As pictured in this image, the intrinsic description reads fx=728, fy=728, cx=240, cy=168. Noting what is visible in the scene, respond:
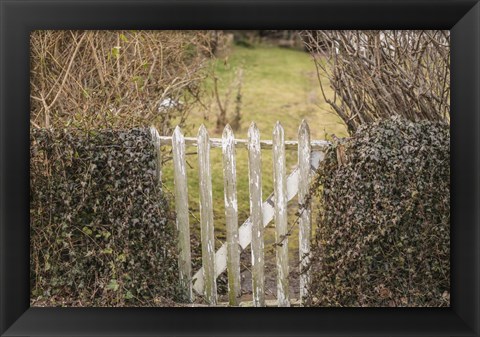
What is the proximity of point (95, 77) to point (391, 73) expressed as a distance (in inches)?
87.9

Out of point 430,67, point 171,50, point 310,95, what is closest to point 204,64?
point 171,50

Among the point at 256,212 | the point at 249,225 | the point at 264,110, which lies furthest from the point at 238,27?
the point at 264,110

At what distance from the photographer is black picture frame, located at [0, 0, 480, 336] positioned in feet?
11.0

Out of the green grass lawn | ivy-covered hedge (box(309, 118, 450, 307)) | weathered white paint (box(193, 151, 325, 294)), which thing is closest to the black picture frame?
ivy-covered hedge (box(309, 118, 450, 307))

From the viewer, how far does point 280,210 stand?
4.86 meters

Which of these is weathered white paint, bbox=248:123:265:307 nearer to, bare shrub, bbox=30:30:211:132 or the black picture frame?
bare shrub, bbox=30:30:211:132

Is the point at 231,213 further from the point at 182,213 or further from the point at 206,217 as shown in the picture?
the point at 182,213

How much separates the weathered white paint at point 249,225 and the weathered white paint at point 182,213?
3.6 inches

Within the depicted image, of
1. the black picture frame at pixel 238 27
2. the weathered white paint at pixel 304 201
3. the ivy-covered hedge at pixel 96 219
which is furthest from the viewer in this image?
the weathered white paint at pixel 304 201

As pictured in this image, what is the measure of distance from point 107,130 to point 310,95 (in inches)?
248

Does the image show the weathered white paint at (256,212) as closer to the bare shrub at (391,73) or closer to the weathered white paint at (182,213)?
the weathered white paint at (182,213)

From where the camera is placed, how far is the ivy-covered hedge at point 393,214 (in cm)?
438

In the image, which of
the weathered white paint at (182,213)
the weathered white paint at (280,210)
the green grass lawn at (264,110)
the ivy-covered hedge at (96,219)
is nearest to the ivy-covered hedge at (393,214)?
the weathered white paint at (280,210)
